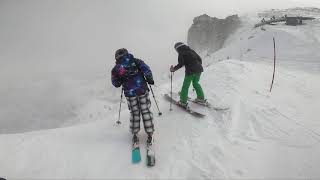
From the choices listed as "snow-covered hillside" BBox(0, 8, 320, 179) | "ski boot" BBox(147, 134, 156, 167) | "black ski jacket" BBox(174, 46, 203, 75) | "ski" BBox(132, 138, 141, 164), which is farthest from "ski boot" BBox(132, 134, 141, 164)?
"black ski jacket" BBox(174, 46, 203, 75)

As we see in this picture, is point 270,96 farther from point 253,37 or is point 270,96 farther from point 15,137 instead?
point 253,37

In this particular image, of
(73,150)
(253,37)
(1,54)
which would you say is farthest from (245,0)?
(73,150)

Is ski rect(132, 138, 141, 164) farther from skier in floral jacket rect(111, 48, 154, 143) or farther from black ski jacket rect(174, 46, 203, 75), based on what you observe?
black ski jacket rect(174, 46, 203, 75)

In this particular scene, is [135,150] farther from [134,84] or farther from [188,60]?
[188,60]

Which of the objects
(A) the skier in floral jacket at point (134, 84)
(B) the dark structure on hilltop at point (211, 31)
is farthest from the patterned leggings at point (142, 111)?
(B) the dark structure on hilltop at point (211, 31)

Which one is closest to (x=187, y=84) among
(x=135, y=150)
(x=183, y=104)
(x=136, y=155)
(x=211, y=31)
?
(x=183, y=104)

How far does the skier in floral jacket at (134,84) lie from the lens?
304 inches

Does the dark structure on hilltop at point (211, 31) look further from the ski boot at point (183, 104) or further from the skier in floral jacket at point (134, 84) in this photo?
the skier in floral jacket at point (134, 84)

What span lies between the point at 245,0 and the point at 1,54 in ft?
362

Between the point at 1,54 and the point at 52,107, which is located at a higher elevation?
the point at 1,54

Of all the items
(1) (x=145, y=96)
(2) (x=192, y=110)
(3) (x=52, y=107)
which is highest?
(1) (x=145, y=96)

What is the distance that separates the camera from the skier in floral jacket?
7730 mm

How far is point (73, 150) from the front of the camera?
25.8ft

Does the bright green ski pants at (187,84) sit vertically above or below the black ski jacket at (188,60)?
below
